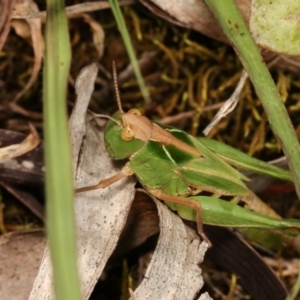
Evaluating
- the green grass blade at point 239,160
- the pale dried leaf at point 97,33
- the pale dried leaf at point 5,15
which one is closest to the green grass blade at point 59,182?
the pale dried leaf at point 5,15

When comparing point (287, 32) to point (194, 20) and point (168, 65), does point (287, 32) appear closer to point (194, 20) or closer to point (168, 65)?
point (194, 20)

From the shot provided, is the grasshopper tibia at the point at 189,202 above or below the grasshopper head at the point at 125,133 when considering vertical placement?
below

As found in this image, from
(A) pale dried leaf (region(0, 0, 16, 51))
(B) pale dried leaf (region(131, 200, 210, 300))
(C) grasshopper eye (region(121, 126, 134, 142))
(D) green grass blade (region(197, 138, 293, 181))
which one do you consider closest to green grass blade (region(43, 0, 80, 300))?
(A) pale dried leaf (region(0, 0, 16, 51))

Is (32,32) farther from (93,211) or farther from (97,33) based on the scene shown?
(93,211)

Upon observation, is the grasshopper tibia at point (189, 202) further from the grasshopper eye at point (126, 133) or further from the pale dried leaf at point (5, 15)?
the pale dried leaf at point (5, 15)

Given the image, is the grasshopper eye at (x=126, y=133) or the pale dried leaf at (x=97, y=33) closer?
the grasshopper eye at (x=126, y=133)

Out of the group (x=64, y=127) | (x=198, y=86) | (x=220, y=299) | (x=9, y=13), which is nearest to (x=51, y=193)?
(x=64, y=127)

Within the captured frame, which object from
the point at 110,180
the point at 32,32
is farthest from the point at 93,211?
the point at 32,32

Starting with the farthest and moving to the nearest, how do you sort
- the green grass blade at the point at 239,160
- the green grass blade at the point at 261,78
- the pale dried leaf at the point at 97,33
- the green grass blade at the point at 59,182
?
the pale dried leaf at the point at 97,33
the green grass blade at the point at 239,160
the green grass blade at the point at 261,78
the green grass blade at the point at 59,182
